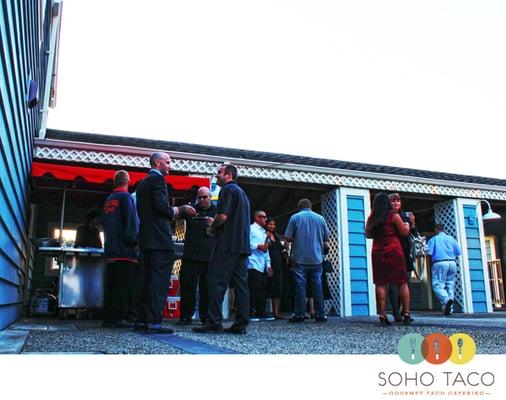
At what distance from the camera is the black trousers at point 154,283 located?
3.43 m

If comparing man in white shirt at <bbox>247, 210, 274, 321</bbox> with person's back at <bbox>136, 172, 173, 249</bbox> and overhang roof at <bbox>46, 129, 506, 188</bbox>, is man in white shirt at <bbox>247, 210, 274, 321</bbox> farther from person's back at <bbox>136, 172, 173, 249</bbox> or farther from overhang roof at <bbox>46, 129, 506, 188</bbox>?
person's back at <bbox>136, 172, 173, 249</bbox>

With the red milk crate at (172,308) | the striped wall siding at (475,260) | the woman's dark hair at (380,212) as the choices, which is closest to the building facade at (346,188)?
the striped wall siding at (475,260)

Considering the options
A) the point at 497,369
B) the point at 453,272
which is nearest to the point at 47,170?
the point at 497,369

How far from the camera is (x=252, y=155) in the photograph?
8.33 meters

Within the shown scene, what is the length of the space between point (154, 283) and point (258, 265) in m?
2.45

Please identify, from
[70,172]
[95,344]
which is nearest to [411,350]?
[95,344]

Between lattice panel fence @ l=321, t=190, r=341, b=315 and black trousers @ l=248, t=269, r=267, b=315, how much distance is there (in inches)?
82.9

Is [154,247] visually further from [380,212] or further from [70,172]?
[70,172]

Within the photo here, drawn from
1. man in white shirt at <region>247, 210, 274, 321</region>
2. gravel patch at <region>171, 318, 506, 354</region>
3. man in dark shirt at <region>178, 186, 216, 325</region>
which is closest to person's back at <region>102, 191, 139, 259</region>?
man in dark shirt at <region>178, 186, 216, 325</region>

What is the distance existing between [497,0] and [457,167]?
7.85 m

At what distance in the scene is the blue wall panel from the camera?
7801 mm

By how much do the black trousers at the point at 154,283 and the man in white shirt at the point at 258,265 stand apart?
2301mm

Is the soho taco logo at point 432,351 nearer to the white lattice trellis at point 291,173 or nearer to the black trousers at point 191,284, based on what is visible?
the black trousers at point 191,284

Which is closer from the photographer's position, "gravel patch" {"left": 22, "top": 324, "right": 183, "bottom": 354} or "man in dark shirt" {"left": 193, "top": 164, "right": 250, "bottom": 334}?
"gravel patch" {"left": 22, "top": 324, "right": 183, "bottom": 354}
